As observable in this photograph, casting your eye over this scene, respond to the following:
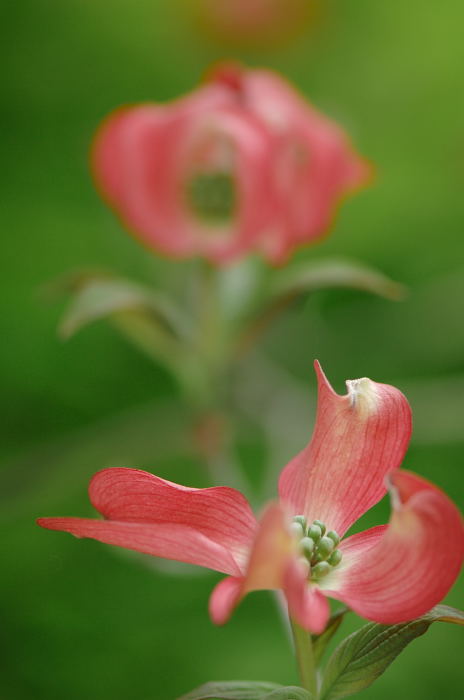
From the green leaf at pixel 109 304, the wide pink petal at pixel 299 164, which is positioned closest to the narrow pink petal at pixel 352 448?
the green leaf at pixel 109 304

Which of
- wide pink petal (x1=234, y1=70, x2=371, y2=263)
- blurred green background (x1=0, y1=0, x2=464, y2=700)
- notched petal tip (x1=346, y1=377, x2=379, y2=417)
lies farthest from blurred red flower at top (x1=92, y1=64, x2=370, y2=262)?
notched petal tip (x1=346, y1=377, x2=379, y2=417)

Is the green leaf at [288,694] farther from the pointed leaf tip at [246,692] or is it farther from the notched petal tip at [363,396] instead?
the notched petal tip at [363,396]

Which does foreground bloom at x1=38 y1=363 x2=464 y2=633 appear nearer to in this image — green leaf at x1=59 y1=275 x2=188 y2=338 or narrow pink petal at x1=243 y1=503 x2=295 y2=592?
narrow pink petal at x1=243 y1=503 x2=295 y2=592

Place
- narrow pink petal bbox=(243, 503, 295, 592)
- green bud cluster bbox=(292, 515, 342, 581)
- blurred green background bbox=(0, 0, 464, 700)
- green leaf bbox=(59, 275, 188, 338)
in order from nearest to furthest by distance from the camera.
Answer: narrow pink petal bbox=(243, 503, 295, 592)
green bud cluster bbox=(292, 515, 342, 581)
green leaf bbox=(59, 275, 188, 338)
blurred green background bbox=(0, 0, 464, 700)

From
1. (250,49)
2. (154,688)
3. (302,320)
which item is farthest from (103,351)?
(250,49)

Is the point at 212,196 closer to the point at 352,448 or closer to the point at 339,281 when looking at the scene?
the point at 339,281

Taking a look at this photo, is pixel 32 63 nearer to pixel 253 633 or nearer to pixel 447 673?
pixel 253 633
